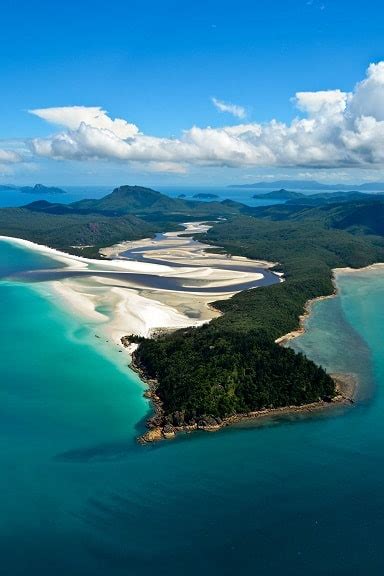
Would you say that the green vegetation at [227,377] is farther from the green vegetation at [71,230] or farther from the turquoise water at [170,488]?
the green vegetation at [71,230]

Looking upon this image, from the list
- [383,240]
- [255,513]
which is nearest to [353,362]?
[255,513]

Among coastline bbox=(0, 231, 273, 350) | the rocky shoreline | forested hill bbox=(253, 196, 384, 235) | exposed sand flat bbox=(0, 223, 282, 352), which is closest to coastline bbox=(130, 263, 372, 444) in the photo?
the rocky shoreline

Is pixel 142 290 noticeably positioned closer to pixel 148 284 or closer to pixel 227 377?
pixel 148 284

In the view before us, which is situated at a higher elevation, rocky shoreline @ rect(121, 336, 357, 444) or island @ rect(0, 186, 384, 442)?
island @ rect(0, 186, 384, 442)

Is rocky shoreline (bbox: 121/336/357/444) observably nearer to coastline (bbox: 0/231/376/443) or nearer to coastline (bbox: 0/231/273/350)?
coastline (bbox: 0/231/376/443)

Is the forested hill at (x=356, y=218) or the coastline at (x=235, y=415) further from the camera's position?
the forested hill at (x=356, y=218)

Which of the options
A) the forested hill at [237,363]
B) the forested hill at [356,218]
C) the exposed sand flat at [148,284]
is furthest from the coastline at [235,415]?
the forested hill at [356,218]
